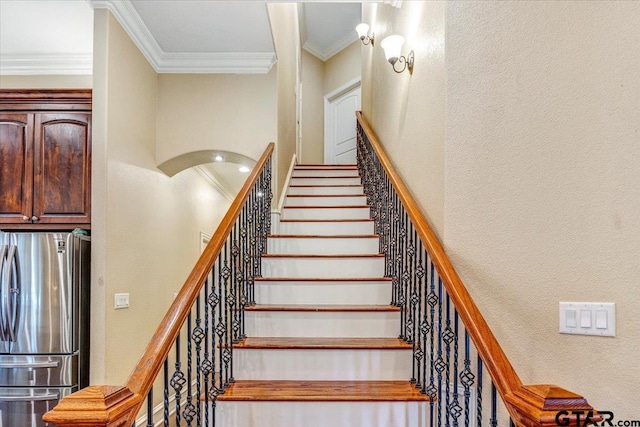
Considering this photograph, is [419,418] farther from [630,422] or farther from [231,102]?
[231,102]

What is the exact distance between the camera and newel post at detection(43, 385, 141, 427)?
1009 millimetres

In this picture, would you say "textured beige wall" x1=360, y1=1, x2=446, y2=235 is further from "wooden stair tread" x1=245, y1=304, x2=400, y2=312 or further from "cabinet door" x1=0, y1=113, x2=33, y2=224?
"cabinet door" x1=0, y1=113, x2=33, y2=224

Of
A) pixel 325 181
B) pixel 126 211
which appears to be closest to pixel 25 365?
pixel 126 211

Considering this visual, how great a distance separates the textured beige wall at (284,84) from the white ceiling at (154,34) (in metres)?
0.36

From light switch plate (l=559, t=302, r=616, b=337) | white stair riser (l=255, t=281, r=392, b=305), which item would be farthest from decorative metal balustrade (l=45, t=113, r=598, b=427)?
light switch plate (l=559, t=302, r=616, b=337)

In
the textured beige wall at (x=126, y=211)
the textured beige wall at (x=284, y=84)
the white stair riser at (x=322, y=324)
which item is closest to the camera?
the white stair riser at (x=322, y=324)

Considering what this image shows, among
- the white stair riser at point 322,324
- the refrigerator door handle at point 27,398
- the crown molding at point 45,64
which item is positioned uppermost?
the crown molding at point 45,64

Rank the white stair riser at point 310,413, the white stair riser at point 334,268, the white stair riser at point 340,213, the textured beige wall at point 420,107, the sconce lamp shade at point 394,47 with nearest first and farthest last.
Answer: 1. the white stair riser at point 310,413
2. the textured beige wall at point 420,107
3. the sconce lamp shade at point 394,47
4. the white stair riser at point 334,268
5. the white stair riser at point 340,213

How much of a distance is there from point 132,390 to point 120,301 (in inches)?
75.9

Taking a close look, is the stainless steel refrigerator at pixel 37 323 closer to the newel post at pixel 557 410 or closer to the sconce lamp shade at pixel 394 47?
the sconce lamp shade at pixel 394 47

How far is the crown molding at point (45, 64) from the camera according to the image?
3.49 meters

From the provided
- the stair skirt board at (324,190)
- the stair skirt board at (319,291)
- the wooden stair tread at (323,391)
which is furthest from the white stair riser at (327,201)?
the wooden stair tread at (323,391)

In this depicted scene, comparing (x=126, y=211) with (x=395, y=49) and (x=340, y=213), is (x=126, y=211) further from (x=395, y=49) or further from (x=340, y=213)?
(x=395, y=49)

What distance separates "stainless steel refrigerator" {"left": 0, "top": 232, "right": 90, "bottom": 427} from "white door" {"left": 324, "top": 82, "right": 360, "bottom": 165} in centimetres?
527
